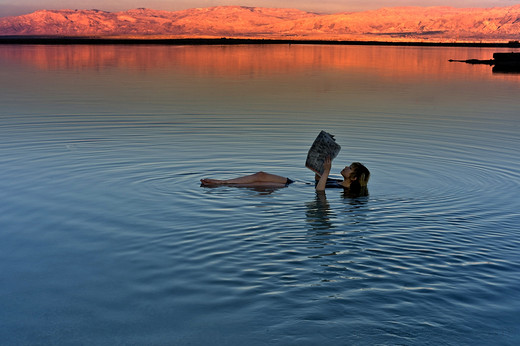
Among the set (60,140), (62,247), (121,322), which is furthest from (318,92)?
(121,322)

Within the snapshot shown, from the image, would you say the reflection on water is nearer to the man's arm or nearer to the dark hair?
the man's arm

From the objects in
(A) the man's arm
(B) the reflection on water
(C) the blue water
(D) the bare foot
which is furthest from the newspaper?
(B) the reflection on water

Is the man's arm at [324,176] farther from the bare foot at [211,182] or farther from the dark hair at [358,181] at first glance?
the bare foot at [211,182]

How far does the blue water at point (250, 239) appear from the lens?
8570 millimetres

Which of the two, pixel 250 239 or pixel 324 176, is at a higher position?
pixel 324 176

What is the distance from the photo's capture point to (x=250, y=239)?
39.4ft

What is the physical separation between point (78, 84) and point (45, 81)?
12.8 feet

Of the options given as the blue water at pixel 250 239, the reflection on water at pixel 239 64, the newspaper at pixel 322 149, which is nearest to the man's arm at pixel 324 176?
the newspaper at pixel 322 149

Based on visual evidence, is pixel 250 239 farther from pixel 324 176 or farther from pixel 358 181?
pixel 358 181

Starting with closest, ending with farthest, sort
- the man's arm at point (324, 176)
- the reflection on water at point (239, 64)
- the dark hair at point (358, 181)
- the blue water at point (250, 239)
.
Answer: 1. the blue water at point (250, 239)
2. the dark hair at point (358, 181)
3. the man's arm at point (324, 176)
4. the reflection on water at point (239, 64)

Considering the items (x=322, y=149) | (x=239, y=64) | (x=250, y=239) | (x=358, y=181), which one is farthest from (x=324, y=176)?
(x=239, y=64)

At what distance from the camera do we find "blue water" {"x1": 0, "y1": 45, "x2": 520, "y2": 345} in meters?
8.57

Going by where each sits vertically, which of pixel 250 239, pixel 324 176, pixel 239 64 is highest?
pixel 239 64

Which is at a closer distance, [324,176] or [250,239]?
[250,239]
